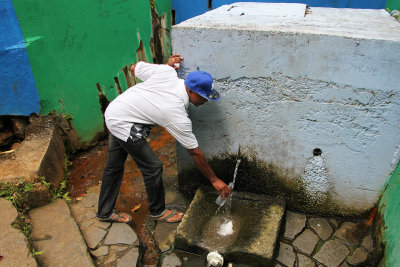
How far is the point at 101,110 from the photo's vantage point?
4.64 m

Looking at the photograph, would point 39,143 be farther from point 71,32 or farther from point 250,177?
point 250,177

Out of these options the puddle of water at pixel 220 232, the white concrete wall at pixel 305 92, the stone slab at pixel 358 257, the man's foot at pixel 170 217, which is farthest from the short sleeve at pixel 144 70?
the stone slab at pixel 358 257

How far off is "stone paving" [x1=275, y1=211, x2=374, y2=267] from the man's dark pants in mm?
1421

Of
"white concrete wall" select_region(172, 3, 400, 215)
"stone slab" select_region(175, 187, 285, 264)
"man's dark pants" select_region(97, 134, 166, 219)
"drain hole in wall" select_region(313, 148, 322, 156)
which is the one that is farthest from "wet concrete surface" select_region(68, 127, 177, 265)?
"drain hole in wall" select_region(313, 148, 322, 156)

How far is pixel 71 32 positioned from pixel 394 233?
4.28m

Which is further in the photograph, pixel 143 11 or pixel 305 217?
pixel 143 11

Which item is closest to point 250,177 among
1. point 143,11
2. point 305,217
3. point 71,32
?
point 305,217

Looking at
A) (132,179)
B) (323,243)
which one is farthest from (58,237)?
(323,243)

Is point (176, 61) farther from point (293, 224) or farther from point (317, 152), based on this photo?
point (293, 224)

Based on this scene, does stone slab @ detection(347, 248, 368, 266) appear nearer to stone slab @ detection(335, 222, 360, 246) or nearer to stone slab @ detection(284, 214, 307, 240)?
stone slab @ detection(335, 222, 360, 246)

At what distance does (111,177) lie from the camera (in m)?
3.28

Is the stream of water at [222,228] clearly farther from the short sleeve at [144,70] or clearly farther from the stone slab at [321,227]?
the short sleeve at [144,70]

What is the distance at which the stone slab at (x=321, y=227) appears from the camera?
10.7 feet

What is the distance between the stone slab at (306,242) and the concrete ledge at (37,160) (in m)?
2.82
